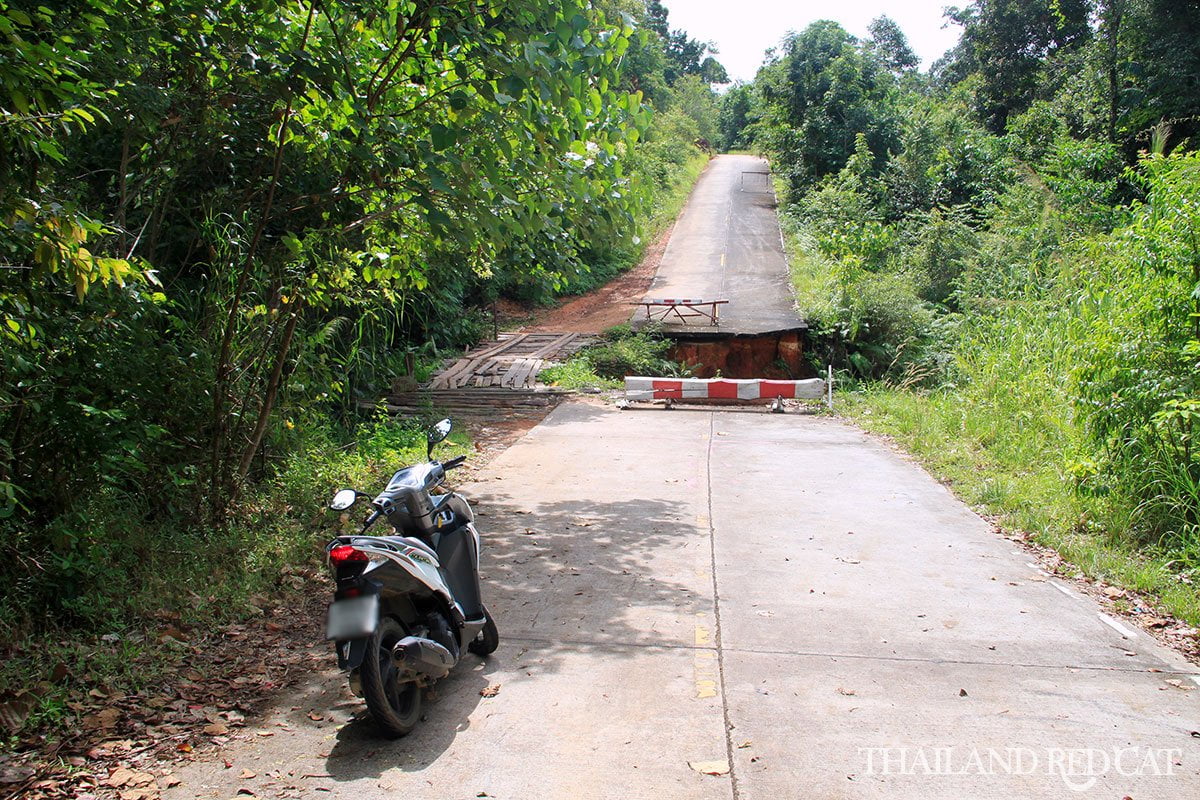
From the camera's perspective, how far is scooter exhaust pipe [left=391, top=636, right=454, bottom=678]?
4047 mm

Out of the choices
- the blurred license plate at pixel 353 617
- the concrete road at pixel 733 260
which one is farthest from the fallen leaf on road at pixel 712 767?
the concrete road at pixel 733 260

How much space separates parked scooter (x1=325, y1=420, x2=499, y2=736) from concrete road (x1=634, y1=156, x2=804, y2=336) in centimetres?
1495

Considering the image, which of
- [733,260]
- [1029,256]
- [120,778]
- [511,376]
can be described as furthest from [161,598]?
[733,260]

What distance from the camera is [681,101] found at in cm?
6381

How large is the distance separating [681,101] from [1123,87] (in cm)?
3993

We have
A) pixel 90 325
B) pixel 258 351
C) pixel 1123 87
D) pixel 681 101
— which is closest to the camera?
pixel 90 325

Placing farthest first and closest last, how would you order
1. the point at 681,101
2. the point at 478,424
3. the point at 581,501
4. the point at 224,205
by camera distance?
the point at 681,101
the point at 478,424
the point at 581,501
the point at 224,205

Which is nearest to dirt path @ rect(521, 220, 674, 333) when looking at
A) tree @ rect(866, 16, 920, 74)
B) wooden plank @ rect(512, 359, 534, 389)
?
wooden plank @ rect(512, 359, 534, 389)

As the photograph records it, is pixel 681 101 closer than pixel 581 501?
No

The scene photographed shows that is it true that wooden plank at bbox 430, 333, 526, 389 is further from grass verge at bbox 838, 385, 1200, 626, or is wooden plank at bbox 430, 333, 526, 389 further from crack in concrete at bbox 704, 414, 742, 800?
crack in concrete at bbox 704, 414, 742, 800

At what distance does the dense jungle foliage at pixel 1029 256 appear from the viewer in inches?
286

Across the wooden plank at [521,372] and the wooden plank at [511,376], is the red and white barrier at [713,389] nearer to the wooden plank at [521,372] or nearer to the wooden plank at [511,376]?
the wooden plank at [521,372]

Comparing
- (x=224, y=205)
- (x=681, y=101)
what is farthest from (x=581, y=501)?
(x=681, y=101)

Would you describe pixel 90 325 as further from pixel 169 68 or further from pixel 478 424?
pixel 478 424
